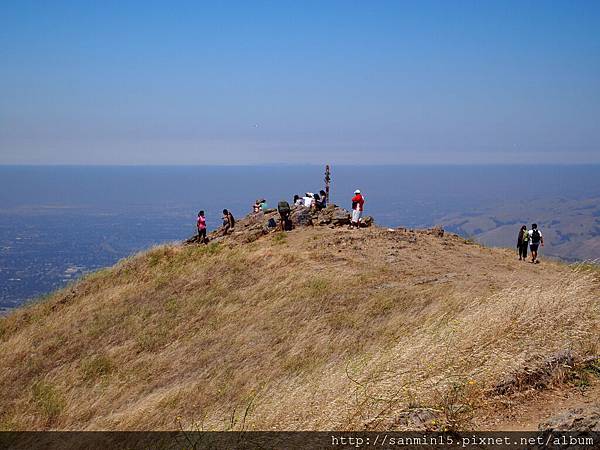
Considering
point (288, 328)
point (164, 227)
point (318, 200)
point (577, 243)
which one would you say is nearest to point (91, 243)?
A: point (164, 227)

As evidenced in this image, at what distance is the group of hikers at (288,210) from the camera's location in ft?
72.7

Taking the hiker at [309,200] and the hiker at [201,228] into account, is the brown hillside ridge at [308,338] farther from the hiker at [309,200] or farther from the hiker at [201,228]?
the hiker at [309,200]

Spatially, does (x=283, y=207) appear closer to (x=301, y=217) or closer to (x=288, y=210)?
(x=288, y=210)

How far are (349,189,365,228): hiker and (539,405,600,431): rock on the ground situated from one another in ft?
54.3

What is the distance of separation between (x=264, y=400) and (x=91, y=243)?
522 feet

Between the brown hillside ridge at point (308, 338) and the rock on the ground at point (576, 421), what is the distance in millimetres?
330

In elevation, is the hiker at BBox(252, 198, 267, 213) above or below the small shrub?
above

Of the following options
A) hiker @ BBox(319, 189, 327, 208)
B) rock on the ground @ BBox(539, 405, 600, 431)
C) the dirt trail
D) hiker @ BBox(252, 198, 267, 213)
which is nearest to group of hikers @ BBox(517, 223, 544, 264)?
hiker @ BBox(319, 189, 327, 208)

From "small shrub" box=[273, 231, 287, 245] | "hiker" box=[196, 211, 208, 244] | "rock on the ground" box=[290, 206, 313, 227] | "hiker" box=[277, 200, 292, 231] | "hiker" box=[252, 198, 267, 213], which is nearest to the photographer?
"small shrub" box=[273, 231, 287, 245]

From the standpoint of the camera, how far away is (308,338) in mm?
12953

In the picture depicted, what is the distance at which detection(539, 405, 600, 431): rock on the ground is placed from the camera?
5.09m

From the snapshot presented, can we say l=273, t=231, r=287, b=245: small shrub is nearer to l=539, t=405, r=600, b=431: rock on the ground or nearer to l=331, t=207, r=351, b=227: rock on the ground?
l=331, t=207, r=351, b=227: rock on the ground

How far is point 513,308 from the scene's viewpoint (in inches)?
323

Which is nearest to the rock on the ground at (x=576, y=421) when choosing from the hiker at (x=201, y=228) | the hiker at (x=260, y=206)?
the hiker at (x=201, y=228)
